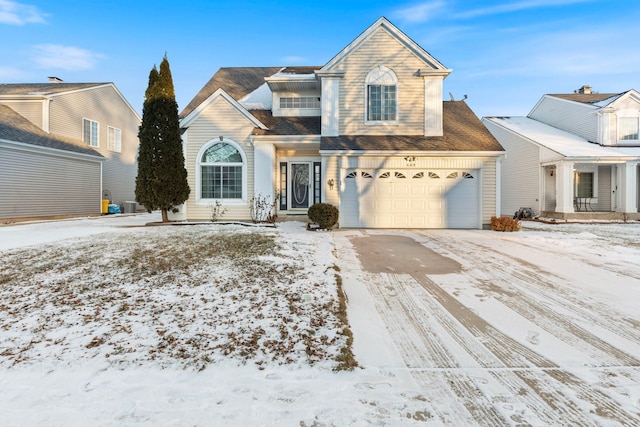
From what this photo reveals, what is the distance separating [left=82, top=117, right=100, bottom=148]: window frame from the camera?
19234 millimetres

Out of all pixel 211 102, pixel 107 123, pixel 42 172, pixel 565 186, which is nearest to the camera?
pixel 211 102

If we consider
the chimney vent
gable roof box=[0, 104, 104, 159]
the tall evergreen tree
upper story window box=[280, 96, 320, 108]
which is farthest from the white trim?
the chimney vent

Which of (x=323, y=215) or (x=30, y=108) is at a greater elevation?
(x=30, y=108)

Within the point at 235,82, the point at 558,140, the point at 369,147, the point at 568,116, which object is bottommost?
the point at 369,147

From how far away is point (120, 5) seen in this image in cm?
1616

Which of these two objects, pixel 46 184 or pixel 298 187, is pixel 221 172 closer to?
pixel 298 187

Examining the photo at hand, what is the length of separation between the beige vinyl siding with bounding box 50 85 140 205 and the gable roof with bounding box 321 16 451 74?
14.8m

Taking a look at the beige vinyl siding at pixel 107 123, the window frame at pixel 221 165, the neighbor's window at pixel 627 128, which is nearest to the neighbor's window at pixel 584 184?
the neighbor's window at pixel 627 128

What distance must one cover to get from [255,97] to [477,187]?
10.5 meters

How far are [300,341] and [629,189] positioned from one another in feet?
67.0

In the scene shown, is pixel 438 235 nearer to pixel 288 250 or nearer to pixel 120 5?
pixel 288 250

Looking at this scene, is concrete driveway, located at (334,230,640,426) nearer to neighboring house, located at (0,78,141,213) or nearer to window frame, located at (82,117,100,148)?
neighboring house, located at (0,78,141,213)

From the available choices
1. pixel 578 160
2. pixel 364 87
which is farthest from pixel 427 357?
pixel 578 160

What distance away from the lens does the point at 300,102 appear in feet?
47.7
